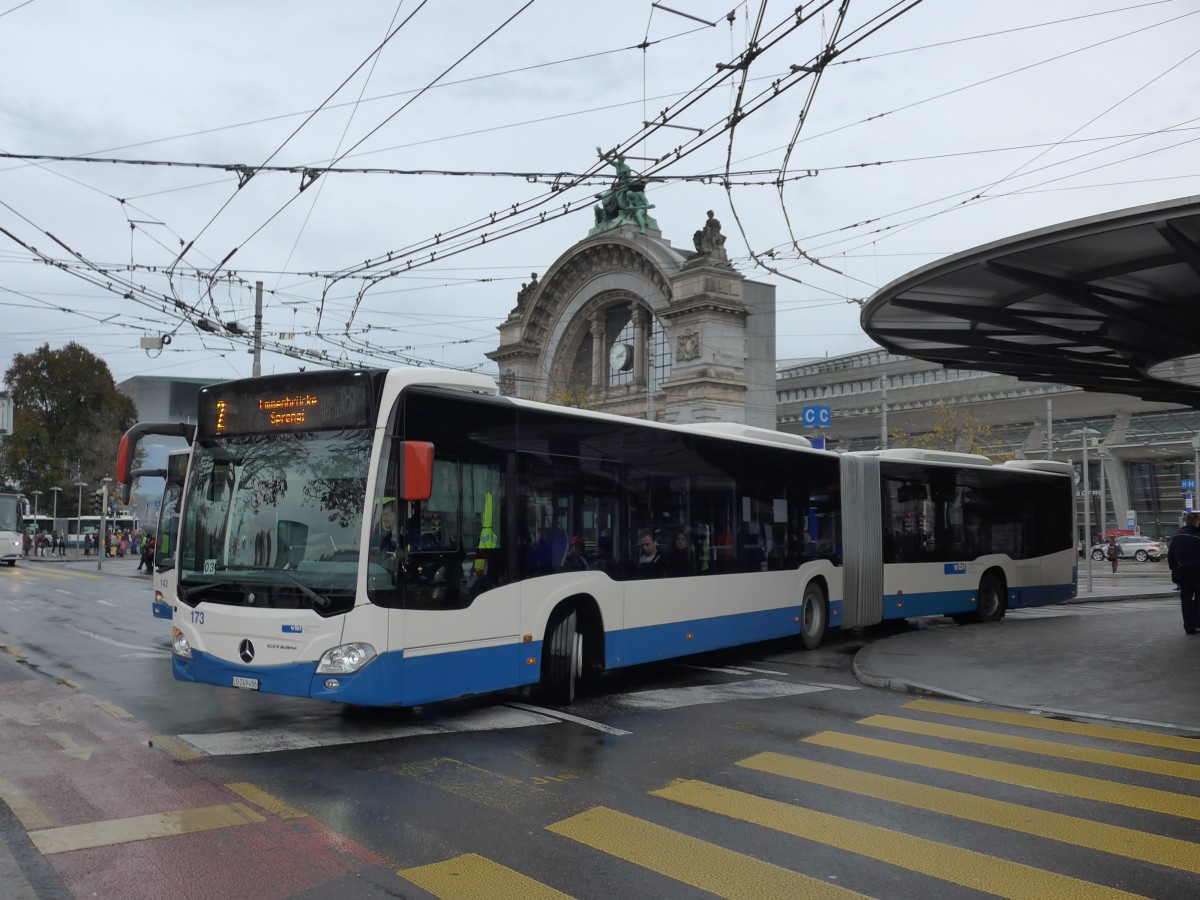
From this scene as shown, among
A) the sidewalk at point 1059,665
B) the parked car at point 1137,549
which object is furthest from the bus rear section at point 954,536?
the parked car at point 1137,549

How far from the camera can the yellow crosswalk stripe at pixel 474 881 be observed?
497 centimetres

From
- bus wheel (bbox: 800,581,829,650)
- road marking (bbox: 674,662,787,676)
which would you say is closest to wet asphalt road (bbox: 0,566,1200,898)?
road marking (bbox: 674,662,787,676)

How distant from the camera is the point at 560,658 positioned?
10203 millimetres

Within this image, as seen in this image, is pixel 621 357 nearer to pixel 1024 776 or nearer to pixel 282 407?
pixel 282 407

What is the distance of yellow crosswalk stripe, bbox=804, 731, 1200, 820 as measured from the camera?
6715mm

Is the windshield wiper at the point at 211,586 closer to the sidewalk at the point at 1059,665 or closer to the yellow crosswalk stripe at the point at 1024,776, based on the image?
the yellow crosswalk stripe at the point at 1024,776

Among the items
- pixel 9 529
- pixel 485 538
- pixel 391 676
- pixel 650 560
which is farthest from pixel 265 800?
pixel 9 529

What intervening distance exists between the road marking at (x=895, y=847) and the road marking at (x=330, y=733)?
2.74m

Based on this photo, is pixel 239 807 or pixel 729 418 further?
pixel 729 418

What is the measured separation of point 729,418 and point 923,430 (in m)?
18.1

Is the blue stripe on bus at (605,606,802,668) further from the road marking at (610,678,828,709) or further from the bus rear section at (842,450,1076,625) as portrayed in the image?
the bus rear section at (842,450,1076,625)

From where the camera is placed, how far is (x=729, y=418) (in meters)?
53.8

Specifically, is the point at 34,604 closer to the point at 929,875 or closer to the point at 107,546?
the point at 929,875

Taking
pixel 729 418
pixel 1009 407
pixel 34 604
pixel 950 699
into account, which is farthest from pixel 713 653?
pixel 1009 407
